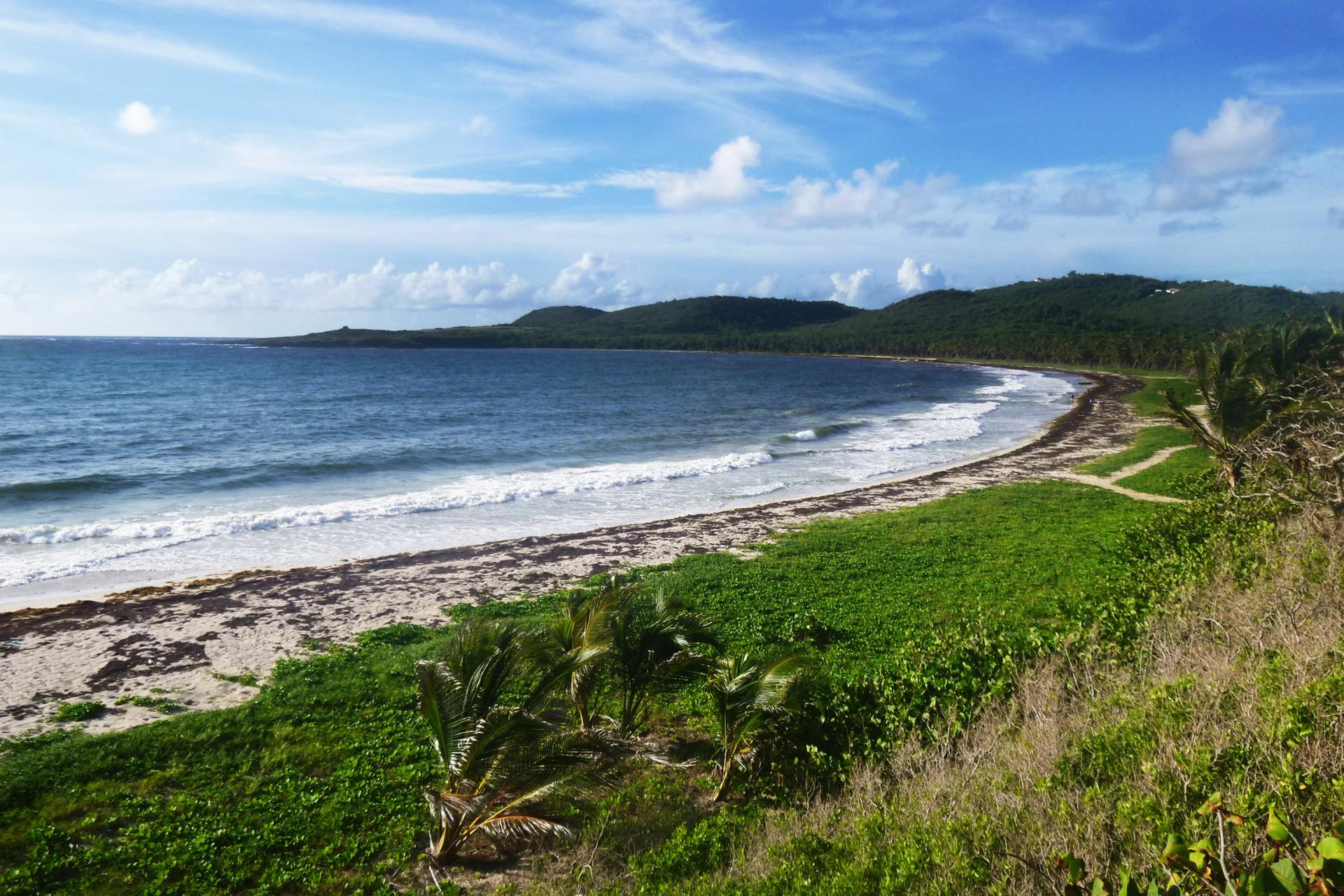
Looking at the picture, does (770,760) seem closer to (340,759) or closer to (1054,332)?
(340,759)

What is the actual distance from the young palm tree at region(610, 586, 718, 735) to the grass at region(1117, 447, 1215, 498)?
18095mm

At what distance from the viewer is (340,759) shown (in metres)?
8.29

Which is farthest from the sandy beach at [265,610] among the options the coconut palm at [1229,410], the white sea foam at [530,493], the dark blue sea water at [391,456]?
the coconut palm at [1229,410]

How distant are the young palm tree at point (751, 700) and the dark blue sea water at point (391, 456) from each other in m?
13.2

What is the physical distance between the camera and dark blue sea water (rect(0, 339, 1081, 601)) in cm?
1922

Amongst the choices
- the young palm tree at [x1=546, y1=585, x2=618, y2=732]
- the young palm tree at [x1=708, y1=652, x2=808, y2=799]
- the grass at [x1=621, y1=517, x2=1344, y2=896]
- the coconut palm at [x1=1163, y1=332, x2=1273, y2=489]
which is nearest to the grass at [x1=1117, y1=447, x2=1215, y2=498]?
the coconut palm at [x1=1163, y1=332, x2=1273, y2=489]

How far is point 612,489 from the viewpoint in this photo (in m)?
26.6

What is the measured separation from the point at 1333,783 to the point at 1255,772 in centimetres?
71

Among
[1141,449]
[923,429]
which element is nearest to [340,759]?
[1141,449]

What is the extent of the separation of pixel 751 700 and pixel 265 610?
34.9 feet

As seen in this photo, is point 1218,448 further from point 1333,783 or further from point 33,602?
point 33,602

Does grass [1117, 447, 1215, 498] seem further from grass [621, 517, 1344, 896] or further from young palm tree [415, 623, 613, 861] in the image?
young palm tree [415, 623, 613, 861]

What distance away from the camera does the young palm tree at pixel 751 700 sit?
7.10 metres

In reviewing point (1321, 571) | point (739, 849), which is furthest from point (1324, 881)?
point (1321, 571)
